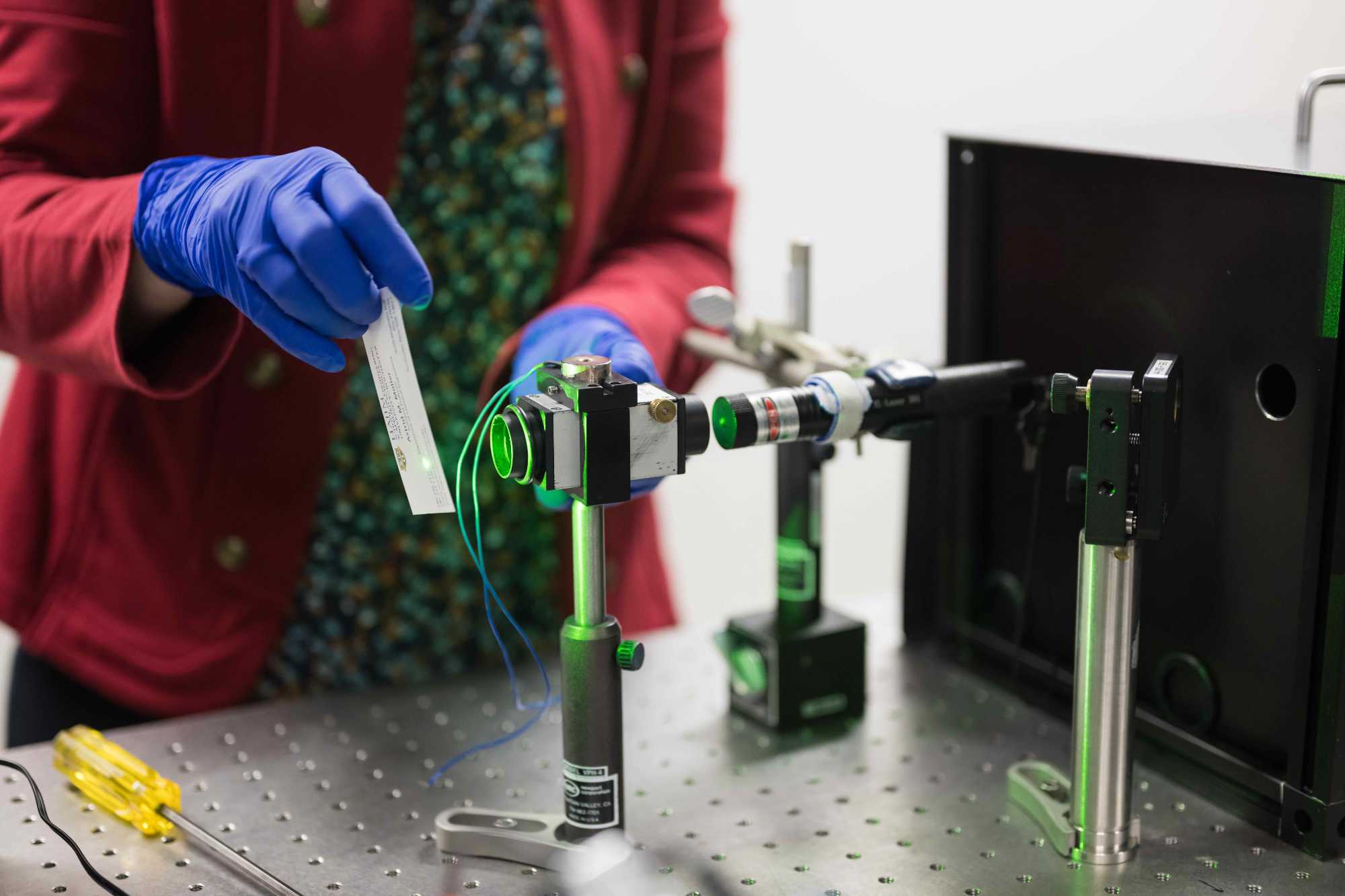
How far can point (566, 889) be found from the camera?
84 centimetres

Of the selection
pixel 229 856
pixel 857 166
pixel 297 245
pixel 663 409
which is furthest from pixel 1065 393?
pixel 857 166

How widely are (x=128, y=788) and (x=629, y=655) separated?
0.37 meters

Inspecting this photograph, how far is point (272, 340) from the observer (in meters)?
0.95

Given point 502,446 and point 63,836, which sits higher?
point 502,446

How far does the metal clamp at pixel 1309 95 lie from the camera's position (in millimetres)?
969

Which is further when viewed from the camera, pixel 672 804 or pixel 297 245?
pixel 672 804

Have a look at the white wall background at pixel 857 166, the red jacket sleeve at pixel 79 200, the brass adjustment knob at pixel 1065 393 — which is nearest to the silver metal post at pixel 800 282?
the brass adjustment knob at pixel 1065 393

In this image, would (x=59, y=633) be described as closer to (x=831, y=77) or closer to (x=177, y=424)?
(x=177, y=424)

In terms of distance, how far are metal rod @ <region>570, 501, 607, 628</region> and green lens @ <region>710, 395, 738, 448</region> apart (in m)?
0.10

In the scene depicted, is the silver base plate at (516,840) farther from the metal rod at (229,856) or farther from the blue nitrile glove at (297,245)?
the blue nitrile glove at (297,245)

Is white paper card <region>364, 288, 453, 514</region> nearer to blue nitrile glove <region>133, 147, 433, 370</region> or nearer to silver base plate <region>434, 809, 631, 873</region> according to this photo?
blue nitrile glove <region>133, 147, 433, 370</region>

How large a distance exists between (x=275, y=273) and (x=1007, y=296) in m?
0.59

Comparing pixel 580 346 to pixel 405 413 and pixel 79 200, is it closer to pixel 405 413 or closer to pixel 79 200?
pixel 405 413

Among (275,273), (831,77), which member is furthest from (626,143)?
(831,77)
